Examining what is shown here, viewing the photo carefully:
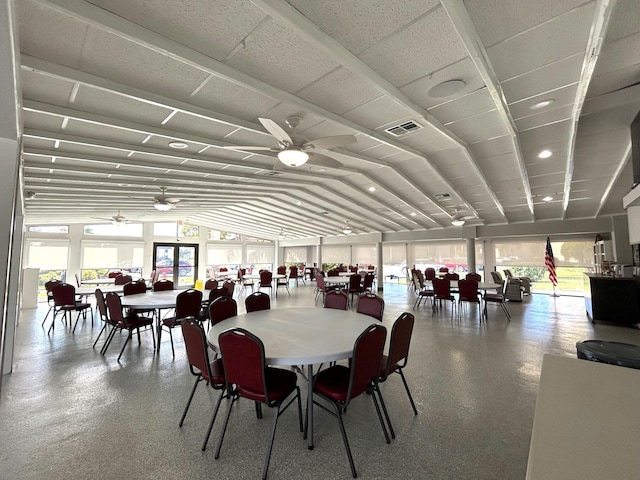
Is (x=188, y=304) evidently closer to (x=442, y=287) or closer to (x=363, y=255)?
(x=442, y=287)

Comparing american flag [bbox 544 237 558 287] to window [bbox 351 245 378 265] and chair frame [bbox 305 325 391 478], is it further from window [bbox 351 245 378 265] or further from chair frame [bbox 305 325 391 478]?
chair frame [bbox 305 325 391 478]

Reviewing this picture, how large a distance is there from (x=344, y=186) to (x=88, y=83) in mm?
5951

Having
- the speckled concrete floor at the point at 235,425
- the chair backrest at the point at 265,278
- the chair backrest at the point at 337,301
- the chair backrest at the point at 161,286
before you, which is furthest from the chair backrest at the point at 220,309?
the chair backrest at the point at 265,278

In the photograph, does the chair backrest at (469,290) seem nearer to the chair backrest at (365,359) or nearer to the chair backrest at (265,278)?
the chair backrest at (365,359)

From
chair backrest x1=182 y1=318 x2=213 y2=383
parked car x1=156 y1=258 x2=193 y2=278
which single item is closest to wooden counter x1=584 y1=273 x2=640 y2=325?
chair backrest x1=182 y1=318 x2=213 y2=383

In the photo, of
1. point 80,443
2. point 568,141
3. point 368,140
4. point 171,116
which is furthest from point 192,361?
point 568,141

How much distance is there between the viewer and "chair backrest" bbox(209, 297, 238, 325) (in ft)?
10.4

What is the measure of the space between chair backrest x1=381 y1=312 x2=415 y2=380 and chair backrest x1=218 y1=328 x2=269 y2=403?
3.13ft

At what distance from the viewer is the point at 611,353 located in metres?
1.49

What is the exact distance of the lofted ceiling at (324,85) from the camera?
204cm

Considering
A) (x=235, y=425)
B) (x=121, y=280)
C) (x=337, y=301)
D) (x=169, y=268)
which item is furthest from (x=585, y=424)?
(x=169, y=268)

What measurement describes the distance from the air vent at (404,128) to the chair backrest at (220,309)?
3.11 metres

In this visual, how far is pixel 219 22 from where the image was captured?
2.05 m

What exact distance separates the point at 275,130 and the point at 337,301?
7.45ft
